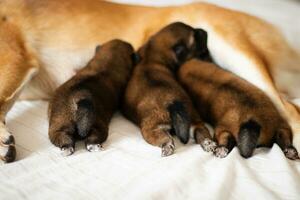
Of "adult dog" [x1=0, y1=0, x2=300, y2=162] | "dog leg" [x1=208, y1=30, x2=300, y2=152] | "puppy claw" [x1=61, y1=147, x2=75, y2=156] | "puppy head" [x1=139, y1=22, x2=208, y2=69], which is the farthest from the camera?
"puppy head" [x1=139, y1=22, x2=208, y2=69]

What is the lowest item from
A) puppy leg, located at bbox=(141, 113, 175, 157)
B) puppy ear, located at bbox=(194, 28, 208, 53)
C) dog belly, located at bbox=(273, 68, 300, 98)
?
dog belly, located at bbox=(273, 68, 300, 98)

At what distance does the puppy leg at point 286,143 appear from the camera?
49.1 inches

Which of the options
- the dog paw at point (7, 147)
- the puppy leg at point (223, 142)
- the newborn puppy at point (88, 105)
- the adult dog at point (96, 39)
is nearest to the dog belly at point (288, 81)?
the adult dog at point (96, 39)

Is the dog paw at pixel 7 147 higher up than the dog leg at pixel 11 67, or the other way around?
the dog leg at pixel 11 67

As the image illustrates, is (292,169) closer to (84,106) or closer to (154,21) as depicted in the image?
(84,106)

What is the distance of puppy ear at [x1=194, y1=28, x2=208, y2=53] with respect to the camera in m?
1.76

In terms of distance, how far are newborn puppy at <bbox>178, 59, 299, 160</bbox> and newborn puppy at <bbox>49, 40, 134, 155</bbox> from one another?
1.05 feet

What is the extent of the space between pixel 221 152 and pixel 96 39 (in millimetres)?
959

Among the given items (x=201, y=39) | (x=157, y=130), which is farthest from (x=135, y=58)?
(x=157, y=130)

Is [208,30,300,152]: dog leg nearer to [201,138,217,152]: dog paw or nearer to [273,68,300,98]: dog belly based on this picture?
[273,68,300,98]: dog belly

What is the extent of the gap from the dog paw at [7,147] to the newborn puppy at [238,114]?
64cm

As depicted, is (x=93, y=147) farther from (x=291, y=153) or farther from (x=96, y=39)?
(x=96, y=39)

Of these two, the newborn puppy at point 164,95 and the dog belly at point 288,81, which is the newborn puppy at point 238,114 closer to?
the newborn puppy at point 164,95

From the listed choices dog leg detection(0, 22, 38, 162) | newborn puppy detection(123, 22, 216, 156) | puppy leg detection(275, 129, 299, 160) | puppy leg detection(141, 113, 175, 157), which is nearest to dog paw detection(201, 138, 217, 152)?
newborn puppy detection(123, 22, 216, 156)
